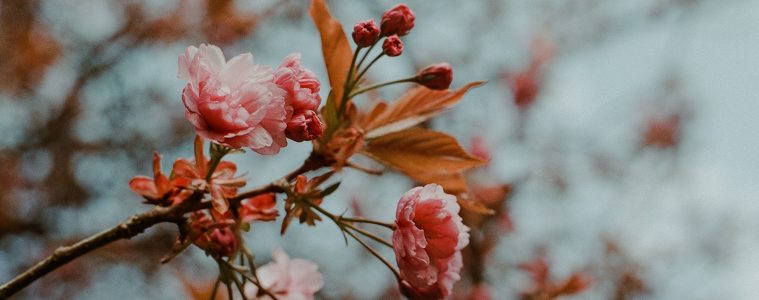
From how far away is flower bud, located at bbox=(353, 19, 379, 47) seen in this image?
0.84 m

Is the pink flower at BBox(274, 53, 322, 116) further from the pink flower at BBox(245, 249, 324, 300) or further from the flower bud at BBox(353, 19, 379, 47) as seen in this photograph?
the pink flower at BBox(245, 249, 324, 300)

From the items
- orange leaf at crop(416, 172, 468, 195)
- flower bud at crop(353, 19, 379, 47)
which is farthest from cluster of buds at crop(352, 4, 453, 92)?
orange leaf at crop(416, 172, 468, 195)

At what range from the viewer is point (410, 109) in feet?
3.18

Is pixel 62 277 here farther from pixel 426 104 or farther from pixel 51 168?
pixel 426 104

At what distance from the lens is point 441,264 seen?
0.82 meters

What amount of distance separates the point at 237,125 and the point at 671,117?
4478mm

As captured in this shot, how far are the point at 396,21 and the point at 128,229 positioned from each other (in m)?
0.40

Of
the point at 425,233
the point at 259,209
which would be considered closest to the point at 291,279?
the point at 259,209

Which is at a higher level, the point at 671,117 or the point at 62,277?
the point at 62,277

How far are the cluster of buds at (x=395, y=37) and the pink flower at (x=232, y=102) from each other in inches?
6.3

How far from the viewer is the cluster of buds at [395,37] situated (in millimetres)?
843

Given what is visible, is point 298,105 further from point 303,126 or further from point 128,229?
point 128,229

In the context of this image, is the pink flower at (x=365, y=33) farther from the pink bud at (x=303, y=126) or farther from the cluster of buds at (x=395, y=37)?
the pink bud at (x=303, y=126)

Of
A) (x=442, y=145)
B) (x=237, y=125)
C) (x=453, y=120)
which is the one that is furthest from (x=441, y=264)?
(x=453, y=120)
